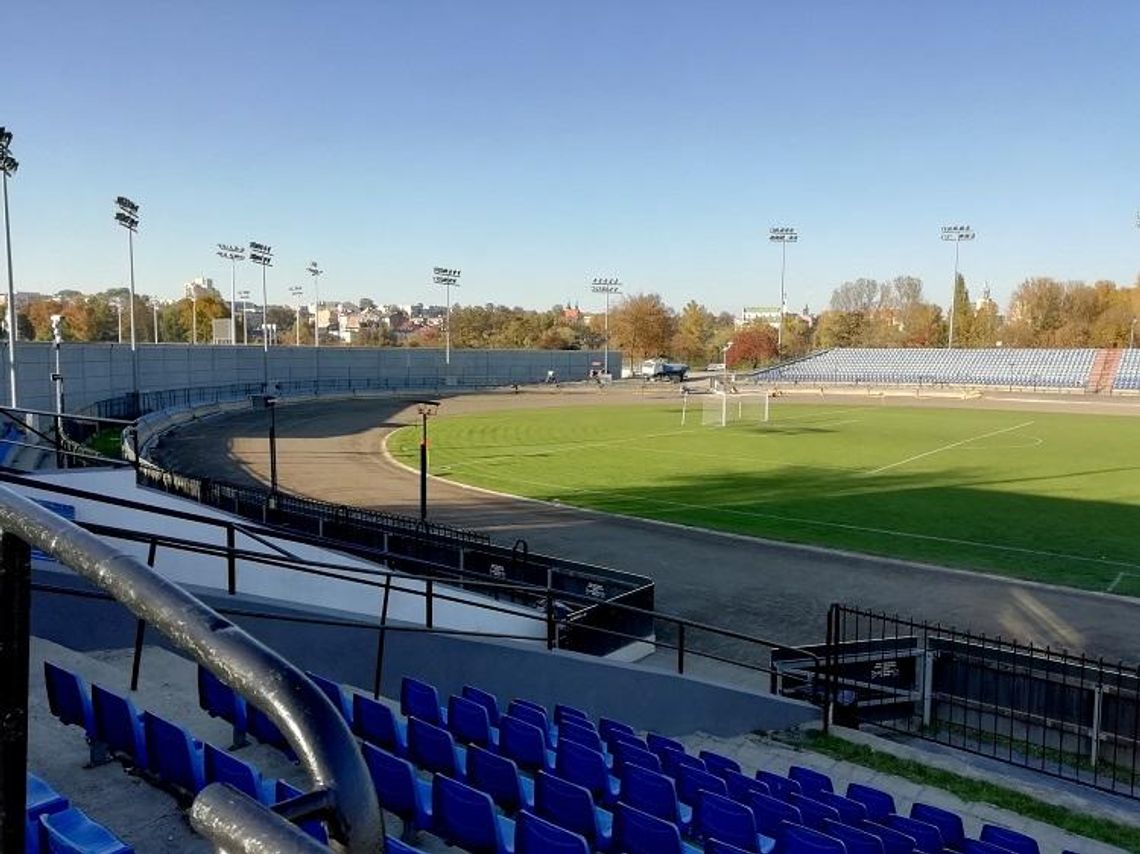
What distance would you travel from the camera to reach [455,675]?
10.6 meters

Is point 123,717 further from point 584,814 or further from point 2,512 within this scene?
point 2,512

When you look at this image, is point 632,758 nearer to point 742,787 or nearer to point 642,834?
point 742,787

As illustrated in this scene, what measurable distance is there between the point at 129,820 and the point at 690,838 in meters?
4.46

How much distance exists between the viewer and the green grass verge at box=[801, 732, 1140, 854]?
9.23m

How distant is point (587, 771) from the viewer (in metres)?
7.81

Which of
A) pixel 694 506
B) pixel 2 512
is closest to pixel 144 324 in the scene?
pixel 694 506

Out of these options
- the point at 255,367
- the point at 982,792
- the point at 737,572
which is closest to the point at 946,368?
the point at 255,367

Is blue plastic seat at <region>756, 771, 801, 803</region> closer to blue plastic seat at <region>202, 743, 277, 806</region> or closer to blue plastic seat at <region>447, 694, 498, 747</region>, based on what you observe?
blue plastic seat at <region>447, 694, 498, 747</region>

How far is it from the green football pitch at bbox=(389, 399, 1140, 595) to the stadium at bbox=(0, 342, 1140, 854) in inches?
10.5

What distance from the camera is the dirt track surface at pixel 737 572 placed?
1764cm

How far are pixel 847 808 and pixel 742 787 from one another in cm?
96

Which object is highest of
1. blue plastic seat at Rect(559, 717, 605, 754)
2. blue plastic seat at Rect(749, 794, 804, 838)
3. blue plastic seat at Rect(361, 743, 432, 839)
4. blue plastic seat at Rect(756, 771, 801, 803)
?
blue plastic seat at Rect(361, 743, 432, 839)

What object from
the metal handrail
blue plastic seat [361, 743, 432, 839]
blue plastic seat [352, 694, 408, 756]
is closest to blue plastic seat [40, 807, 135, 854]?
blue plastic seat [361, 743, 432, 839]

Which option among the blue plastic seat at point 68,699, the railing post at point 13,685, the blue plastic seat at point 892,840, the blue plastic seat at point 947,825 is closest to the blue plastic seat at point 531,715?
the blue plastic seat at point 892,840
